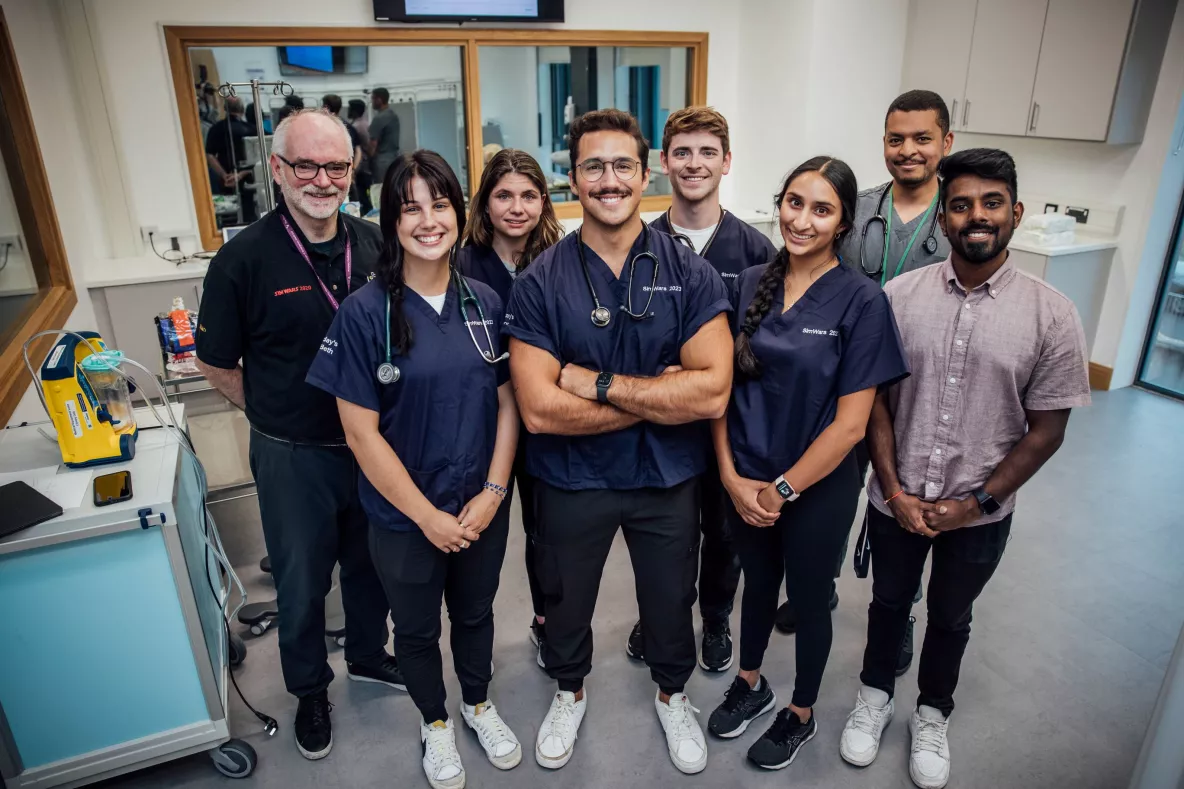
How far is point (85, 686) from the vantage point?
1.84m

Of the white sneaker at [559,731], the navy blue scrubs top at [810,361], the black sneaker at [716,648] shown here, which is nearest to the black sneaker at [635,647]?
the black sneaker at [716,648]

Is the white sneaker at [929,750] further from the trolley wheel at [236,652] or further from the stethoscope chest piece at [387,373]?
the trolley wheel at [236,652]

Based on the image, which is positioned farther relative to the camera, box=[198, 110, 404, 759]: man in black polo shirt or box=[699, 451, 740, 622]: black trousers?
box=[699, 451, 740, 622]: black trousers

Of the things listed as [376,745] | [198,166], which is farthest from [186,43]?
[376,745]

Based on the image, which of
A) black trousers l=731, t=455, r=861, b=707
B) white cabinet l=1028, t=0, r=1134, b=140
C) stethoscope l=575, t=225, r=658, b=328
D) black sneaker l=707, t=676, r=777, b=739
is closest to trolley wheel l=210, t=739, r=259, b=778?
black sneaker l=707, t=676, r=777, b=739

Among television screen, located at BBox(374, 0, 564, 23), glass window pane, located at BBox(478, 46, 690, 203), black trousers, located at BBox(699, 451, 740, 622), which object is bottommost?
black trousers, located at BBox(699, 451, 740, 622)

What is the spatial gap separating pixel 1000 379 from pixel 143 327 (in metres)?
3.85

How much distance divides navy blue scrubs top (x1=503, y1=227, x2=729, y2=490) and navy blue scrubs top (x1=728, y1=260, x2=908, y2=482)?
15cm

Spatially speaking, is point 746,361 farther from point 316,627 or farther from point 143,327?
point 143,327

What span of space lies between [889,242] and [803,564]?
98 cm

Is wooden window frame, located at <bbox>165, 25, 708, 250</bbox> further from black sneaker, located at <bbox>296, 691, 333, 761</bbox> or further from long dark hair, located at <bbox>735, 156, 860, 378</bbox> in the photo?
long dark hair, located at <bbox>735, 156, 860, 378</bbox>

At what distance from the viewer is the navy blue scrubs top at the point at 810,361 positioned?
1.69 m

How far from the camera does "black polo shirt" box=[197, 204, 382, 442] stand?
1.84 meters

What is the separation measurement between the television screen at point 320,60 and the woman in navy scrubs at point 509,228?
299cm
